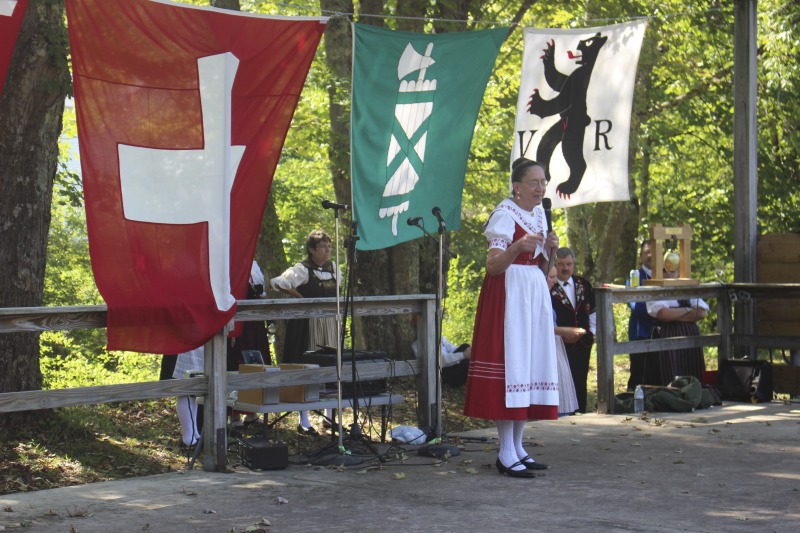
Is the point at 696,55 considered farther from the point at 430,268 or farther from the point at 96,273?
the point at 96,273

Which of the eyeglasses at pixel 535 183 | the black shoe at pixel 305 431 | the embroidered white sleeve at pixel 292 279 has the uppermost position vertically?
the eyeglasses at pixel 535 183

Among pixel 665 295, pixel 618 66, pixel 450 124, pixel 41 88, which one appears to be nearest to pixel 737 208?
pixel 665 295

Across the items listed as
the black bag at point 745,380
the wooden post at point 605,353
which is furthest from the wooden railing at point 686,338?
the black bag at point 745,380

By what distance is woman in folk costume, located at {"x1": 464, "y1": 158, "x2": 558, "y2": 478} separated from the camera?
7.03m

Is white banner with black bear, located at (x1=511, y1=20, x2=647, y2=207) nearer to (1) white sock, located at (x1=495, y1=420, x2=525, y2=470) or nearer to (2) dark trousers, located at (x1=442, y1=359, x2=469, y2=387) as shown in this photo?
(1) white sock, located at (x1=495, y1=420, x2=525, y2=470)

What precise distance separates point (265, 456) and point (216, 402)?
0.48 meters

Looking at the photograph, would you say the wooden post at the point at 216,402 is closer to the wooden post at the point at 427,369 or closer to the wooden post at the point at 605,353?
the wooden post at the point at 427,369

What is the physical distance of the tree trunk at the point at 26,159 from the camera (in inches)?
328

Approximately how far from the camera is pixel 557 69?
965 centimetres

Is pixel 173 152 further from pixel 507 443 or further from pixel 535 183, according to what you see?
pixel 507 443

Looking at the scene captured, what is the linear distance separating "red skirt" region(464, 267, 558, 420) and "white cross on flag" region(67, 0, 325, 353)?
153 centimetres

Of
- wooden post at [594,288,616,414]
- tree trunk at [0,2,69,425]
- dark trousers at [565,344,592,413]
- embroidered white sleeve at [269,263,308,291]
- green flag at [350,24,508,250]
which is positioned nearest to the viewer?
green flag at [350,24,508,250]

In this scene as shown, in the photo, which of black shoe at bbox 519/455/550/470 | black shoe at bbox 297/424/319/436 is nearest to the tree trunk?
black shoe at bbox 297/424/319/436

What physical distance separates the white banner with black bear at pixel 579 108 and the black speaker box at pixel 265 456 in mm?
3380
